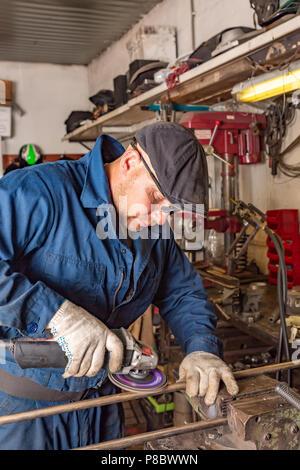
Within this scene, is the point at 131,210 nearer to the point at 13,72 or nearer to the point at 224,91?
the point at 224,91

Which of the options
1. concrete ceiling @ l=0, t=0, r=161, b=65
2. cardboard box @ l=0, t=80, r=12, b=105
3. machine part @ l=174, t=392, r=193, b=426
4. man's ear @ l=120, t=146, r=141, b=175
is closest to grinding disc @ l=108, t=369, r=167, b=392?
man's ear @ l=120, t=146, r=141, b=175

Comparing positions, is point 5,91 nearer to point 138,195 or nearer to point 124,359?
point 138,195

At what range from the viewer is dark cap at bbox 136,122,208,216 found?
110 cm

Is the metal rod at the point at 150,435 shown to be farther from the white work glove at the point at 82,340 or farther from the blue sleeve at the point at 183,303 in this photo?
the blue sleeve at the point at 183,303

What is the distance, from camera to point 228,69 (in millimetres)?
2178

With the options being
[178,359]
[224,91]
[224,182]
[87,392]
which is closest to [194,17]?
[224,91]

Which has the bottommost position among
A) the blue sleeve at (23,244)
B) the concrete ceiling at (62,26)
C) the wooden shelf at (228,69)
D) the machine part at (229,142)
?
the blue sleeve at (23,244)

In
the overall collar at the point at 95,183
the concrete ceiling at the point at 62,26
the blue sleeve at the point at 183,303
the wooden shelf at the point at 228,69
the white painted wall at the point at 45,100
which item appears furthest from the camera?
the white painted wall at the point at 45,100

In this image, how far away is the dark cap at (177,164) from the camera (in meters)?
1.10

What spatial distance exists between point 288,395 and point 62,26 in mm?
4062

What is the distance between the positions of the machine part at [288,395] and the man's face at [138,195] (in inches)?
21.3

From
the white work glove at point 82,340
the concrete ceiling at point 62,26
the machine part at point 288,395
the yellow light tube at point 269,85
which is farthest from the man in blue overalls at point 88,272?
the concrete ceiling at point 62,26

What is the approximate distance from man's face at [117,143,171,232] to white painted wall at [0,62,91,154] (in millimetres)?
4296

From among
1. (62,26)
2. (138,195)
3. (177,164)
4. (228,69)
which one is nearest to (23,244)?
(138,195)
